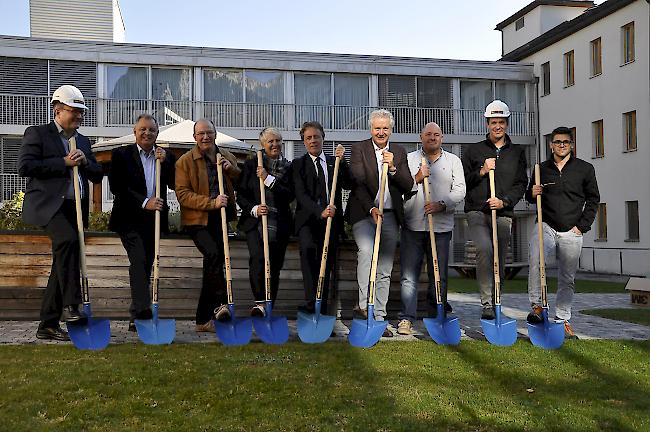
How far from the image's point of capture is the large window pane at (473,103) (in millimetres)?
30562

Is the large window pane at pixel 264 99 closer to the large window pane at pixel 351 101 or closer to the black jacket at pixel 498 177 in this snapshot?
the large window pane at pixel 351 101

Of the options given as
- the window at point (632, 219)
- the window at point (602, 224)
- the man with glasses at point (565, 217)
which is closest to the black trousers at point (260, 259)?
the man with glasses at point (565, 217)

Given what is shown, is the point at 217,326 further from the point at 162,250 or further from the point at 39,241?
the point at 39,241

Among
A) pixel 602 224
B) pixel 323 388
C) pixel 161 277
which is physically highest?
pixel 602 224

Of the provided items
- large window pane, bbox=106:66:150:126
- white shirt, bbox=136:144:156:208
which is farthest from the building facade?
white shirt, bbox=136:144:156:208

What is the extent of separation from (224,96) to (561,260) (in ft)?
74.0

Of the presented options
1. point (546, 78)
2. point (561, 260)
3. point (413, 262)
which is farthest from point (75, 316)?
point (546, 78)

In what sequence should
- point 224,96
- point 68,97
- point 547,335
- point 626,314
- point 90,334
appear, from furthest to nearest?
point 224,96
point 626,314
point 547,335
point 68,97
point 90,334

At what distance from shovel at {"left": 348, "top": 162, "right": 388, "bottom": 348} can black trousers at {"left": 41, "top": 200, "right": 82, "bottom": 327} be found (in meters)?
2.28

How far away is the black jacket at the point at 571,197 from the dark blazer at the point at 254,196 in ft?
7.52

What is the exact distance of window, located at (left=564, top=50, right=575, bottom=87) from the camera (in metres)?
28.3

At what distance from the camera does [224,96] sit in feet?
92.6

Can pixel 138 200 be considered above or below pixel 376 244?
above

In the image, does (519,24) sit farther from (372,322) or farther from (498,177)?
(372,322)
